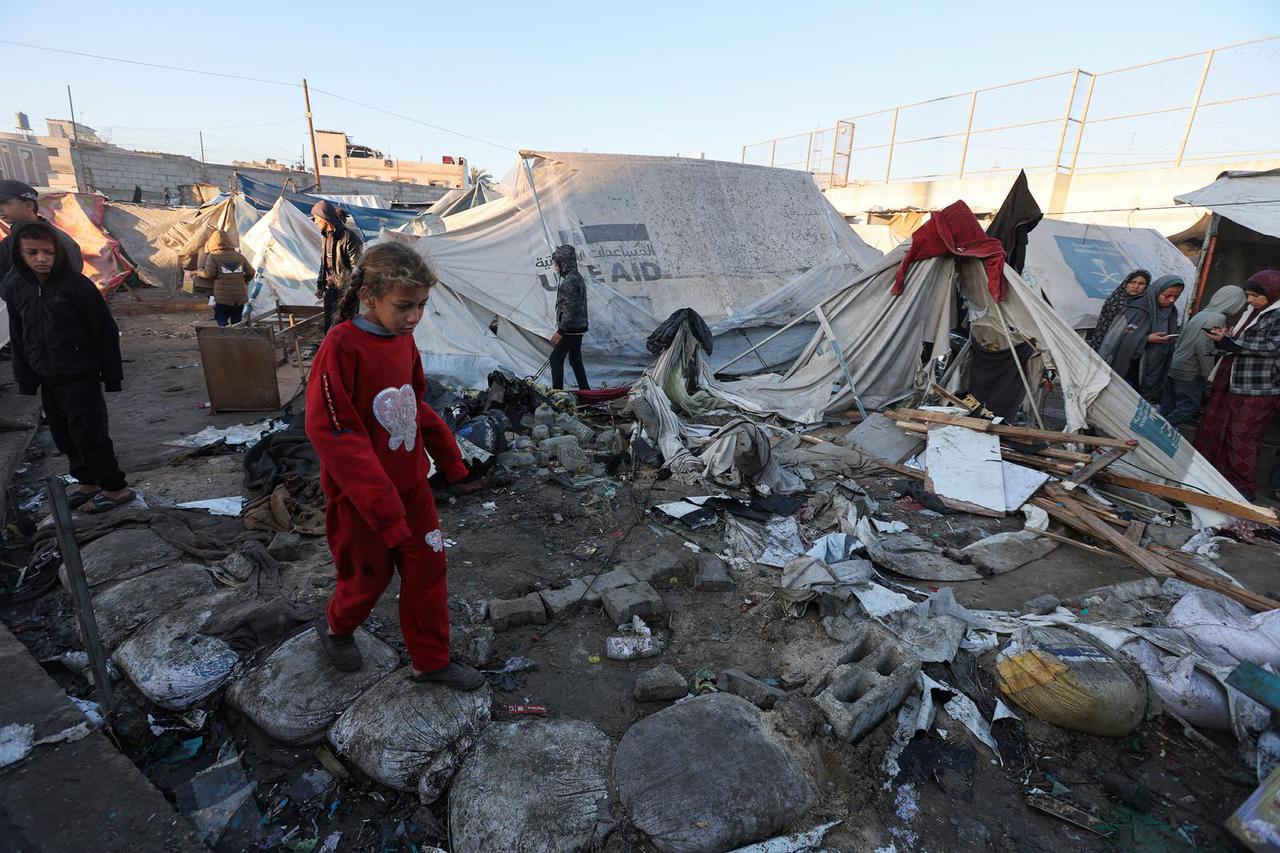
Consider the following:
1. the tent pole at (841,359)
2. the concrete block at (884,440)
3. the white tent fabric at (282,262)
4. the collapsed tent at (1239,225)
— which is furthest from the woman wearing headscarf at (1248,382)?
the white tent fabric at (282,262)

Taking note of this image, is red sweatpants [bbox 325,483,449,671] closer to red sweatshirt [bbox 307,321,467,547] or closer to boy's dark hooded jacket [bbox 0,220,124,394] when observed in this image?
red sweatshirt [bbox 307,321,467,547]

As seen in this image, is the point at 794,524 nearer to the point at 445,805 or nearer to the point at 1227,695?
the point at 1227,695

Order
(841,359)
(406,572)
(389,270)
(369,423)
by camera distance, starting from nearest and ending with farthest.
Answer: (389,270) < (369,423) < (406,572) < (841,359)

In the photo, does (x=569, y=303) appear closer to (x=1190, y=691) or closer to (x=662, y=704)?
(x=662, y=704)

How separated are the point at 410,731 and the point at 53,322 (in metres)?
3.25

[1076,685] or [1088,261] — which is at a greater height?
[1088,261]

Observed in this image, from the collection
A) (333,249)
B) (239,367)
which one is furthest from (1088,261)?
(239,367)

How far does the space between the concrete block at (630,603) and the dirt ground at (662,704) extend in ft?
0.26

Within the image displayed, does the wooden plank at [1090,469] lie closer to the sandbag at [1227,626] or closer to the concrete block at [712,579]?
the sandbag at [1227,626]

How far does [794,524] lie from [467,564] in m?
2.20

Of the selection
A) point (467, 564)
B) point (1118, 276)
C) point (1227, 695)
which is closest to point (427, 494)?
point (467, 564)

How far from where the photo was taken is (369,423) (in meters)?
1.97

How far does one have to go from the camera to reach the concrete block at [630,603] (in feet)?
9.82

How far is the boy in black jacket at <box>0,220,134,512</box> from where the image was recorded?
3.35 m
